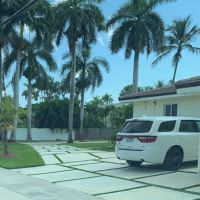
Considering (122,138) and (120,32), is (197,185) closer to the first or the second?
(122,138)

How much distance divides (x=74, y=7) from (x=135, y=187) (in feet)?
113

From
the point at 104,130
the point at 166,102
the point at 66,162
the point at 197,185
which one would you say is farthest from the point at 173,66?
the point at 197,185

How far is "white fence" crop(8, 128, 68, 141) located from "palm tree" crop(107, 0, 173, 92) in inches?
756

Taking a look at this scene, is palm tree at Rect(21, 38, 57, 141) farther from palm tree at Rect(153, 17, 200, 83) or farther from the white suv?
the white suv

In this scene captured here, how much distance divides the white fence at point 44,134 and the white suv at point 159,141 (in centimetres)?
4347

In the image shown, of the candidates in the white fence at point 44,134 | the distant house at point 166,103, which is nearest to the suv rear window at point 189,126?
the distant house at point 166,103

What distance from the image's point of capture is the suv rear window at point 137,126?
16.0m

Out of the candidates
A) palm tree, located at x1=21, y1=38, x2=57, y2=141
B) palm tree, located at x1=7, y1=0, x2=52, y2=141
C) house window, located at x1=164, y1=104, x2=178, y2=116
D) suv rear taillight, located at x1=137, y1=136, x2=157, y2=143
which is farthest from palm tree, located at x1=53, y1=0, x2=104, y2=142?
suv rear taillight, located at x1=137, y1=136, x2=157, y2=143

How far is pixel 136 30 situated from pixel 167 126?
28096 millimetres

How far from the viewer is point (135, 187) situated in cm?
1314

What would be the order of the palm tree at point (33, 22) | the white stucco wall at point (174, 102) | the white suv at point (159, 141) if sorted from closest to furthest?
1. the white suv at point (159, 141)
2. the white stucco wall at point (174, 102)
3. the palm tree at point (33, 22)

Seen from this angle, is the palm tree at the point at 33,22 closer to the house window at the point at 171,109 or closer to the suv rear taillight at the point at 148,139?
the house window at the point at 171,109

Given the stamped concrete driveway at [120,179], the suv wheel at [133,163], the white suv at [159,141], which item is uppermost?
the white suv at [159,141]

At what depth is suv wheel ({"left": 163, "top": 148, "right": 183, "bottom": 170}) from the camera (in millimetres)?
15938
